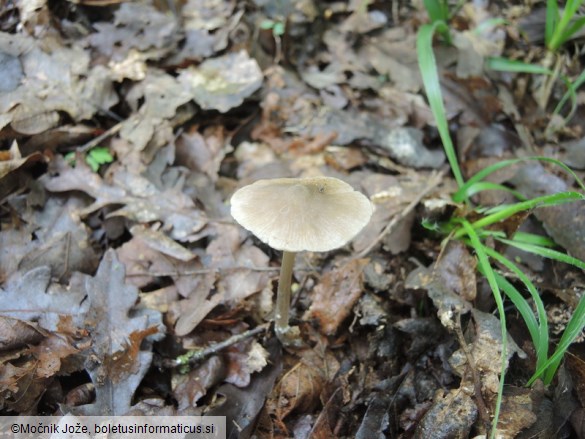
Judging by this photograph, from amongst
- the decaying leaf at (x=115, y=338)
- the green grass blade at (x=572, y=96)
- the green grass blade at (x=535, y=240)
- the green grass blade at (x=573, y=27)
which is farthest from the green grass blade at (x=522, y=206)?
the decaying leaf at (x=115, y=338)

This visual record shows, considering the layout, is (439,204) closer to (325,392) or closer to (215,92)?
(325,392)

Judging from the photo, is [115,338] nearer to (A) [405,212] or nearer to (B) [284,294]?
(B) [284,294]

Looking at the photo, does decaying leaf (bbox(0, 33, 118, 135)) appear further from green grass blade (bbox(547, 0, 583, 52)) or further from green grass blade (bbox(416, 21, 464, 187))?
green grass blade (bbox(547, 0, 583, 52))

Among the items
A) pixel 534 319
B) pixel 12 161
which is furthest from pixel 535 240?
pixel 12 161

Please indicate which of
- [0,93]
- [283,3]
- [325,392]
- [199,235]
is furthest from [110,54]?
[325,392]

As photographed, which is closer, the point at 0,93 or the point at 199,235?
the point at 199,235

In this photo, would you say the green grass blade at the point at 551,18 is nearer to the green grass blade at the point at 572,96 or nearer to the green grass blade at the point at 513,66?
the green grass blade at the point at 513,66

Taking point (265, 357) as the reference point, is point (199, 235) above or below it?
above
